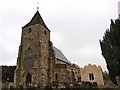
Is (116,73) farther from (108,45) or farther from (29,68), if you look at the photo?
(29,68)

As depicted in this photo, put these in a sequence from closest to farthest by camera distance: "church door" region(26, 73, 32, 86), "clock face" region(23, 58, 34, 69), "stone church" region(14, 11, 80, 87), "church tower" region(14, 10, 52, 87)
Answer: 1. "church tower" region(14, 10, 52, 87)
2. "stone church" region(14, 11, 80, 87)
3. "church door" region(26, 73, 32, 86)
4. "clock face" region(23, 58, 34, 69)

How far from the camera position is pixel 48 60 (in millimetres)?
43406

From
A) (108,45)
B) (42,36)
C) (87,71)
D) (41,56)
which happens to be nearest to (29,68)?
(41,56)


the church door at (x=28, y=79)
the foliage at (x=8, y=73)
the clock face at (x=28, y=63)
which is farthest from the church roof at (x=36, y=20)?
the foliage at (x=8, y=73)

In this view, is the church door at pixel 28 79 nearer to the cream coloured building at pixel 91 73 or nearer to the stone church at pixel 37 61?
the stone church at pixel 37 61

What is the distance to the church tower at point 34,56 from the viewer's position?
3964 centimetres

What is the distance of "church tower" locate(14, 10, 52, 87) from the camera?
39641 mm

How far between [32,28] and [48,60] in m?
7.91

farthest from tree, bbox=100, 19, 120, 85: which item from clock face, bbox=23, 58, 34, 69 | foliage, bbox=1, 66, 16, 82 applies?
foliage, bbox=1, 66, 16, 82

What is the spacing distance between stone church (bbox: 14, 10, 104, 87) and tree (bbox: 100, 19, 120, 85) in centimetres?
2103

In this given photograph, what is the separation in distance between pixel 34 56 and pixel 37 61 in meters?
1.46

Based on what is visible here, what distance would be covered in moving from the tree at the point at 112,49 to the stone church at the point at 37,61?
828 inches

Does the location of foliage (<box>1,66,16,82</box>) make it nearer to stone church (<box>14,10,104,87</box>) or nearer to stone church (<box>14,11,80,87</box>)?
stone church (<box>14,10,104,87</box>)

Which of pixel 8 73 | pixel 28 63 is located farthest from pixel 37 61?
pixel 8 73
